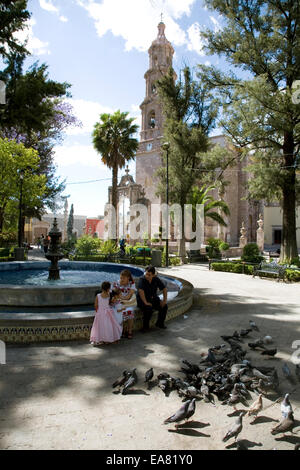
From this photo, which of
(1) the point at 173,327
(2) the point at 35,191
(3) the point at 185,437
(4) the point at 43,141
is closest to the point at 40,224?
(4) the point at 43,141

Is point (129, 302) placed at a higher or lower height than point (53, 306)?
higher

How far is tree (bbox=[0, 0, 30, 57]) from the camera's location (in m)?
10.3

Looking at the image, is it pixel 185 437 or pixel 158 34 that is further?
pixel 158 34

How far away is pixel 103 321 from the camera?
16.3 ft

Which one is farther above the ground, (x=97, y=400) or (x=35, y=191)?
(x=35, y=191)

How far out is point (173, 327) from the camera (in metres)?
6.16

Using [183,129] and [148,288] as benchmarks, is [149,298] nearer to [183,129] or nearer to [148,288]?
[148,288]

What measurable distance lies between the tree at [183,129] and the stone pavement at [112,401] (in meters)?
17.6

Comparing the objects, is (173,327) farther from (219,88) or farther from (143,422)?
(219,88)

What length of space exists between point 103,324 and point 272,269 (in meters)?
10.8

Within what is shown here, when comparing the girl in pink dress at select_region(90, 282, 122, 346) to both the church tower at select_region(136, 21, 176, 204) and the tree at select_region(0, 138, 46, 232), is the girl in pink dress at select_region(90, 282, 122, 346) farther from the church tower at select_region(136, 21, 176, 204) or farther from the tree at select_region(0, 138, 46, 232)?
the church tower at select_region(136, 21, 176, 204)

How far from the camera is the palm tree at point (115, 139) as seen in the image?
24312mm

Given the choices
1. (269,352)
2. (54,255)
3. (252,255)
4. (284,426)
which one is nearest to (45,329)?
(269,352)

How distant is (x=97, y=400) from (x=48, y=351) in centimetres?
169
